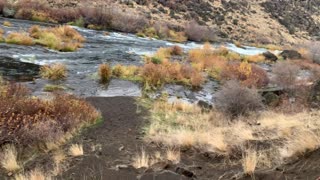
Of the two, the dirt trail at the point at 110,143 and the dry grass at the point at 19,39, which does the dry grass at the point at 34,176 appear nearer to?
the dirt trail at the point at 110,143

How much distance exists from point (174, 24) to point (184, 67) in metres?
26.2

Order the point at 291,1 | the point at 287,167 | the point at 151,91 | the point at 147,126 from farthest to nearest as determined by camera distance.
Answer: the point at 291,1
the point at 151,91
the point at 147,126
the point at 287,167

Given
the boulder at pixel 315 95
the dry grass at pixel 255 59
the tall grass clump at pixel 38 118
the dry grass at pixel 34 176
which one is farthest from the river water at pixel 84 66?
the dry grass at pixel 255 59

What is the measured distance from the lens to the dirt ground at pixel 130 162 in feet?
21.0

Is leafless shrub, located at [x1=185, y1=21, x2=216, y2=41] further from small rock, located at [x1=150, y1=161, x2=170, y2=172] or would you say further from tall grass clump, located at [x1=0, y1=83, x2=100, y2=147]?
small rock, located at [x1=150, y1=161, x2=170, y2=172]

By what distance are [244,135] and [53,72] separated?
33.6 ft

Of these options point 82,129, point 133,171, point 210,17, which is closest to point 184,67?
point 82,129

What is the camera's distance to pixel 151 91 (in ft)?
57.3

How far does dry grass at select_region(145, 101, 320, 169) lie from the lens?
716 centimetres

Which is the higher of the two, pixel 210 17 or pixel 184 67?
pixel 184 67

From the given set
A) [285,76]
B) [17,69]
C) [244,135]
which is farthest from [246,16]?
[244,135]

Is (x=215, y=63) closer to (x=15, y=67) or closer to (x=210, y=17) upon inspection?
(x=15, y=67)

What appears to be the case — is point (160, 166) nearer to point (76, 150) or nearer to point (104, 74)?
point (76, 150)

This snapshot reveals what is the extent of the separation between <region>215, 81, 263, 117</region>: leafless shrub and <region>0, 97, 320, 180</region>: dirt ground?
3579 millimetres
